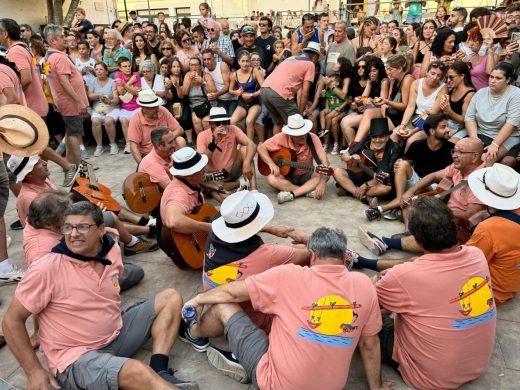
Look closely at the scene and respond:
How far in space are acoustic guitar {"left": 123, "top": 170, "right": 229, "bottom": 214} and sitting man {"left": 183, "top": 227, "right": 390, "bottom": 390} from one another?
255 centimetres

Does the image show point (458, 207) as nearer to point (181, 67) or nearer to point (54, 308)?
point (54, 308)

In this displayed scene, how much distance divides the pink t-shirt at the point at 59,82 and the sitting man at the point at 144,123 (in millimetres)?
1255

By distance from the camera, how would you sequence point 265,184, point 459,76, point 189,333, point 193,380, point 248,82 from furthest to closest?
point 248,82, point 265,184, point 459,76, point 189,333, point 193,380

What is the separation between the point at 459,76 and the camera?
500cm

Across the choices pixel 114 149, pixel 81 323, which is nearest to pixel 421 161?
pixel 81 323

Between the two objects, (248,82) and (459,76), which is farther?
(248,82)

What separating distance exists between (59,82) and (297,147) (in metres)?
3.60

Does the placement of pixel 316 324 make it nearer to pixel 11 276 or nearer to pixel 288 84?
pixel 11 276

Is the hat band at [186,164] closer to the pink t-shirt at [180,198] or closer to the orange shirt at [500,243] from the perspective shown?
the pink t-shirt at [180,198]

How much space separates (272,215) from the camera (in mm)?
2803

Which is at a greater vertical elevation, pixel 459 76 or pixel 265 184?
pixel 459 76

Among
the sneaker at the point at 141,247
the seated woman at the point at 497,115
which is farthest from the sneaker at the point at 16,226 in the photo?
the seated woman at the point at 497,115

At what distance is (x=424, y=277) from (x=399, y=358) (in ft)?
1.99

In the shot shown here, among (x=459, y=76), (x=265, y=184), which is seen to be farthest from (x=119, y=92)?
(x=459, y=76)
